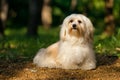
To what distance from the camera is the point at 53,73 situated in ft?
35.5

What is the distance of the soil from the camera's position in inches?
412

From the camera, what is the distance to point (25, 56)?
13.8 metres

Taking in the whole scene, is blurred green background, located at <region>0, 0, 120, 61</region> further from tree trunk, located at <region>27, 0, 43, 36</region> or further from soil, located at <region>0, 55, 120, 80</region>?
soil, located at <region>0, 55, 120, 80</region>

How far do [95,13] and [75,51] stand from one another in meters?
33.0

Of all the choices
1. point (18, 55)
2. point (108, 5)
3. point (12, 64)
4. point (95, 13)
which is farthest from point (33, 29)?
point (95, 13)

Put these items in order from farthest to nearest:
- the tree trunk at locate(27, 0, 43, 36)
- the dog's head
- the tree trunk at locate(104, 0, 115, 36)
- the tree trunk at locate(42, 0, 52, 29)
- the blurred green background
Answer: the tree trunk at locate(42, 0, 52, 29) < the blurred green background < the tree trunk at locate(27, 0, 43, 36) < the tree trunk at locate(104, 0, 115, 36) < the dog's head

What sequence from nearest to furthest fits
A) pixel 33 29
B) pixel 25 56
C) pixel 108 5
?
pixel 25 56
pixel 108 5
pixel 33 29

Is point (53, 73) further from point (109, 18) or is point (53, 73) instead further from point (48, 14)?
point (48, 14)

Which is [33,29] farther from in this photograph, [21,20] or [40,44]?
[21,20]

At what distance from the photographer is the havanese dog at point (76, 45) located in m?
10.8

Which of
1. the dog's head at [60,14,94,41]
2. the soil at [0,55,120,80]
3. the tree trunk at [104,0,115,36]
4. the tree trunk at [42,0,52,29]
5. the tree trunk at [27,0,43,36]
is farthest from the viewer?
the tree trunk at [42,0,52,29]

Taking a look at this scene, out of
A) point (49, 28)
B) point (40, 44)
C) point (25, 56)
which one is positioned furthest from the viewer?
point (49, 28)

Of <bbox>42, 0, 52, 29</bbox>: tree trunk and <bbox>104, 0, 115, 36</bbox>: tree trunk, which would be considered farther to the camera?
<bbox>42, 0, 52, 29</bbox>: tree trunk

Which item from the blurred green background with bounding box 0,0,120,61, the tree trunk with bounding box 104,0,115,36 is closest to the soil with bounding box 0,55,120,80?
the tree trunk with bounding box 104,0,115,36
